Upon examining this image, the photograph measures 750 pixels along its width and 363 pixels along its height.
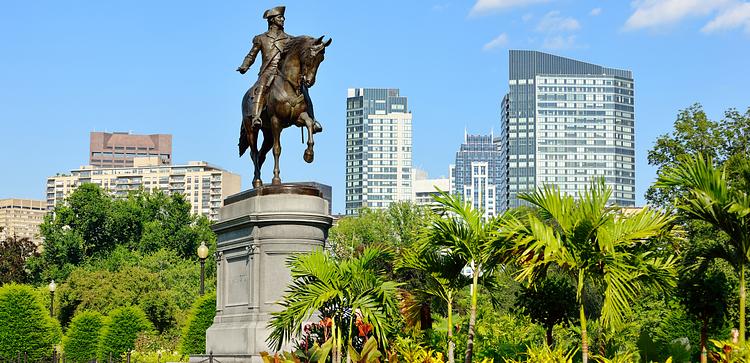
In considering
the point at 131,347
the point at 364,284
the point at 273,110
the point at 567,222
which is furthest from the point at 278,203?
the point at 131,347

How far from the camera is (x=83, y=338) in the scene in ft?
163

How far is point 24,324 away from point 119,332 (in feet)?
14.2

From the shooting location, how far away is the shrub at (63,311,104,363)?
48750mm

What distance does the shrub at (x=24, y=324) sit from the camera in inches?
1831

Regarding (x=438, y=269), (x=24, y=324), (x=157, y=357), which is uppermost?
(x=438, y=269)

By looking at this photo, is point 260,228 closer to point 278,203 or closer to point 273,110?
point 278,203

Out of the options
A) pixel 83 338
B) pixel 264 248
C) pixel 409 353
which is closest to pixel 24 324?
pixel 83 338

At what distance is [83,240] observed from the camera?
9275 cm

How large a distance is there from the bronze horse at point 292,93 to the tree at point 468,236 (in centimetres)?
537

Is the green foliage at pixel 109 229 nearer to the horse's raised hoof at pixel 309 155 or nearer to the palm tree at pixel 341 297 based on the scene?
the horse's raised hoof at pixel 309 155

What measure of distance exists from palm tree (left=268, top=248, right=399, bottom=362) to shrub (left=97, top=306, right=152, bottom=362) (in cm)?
2829

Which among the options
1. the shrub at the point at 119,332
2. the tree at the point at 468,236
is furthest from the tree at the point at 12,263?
the tree at the point at 468,236

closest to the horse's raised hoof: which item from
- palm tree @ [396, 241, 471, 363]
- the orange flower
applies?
palm tree @ [396, 241, 471, 363]

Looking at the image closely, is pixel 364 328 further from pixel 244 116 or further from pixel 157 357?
pixel 157 357
